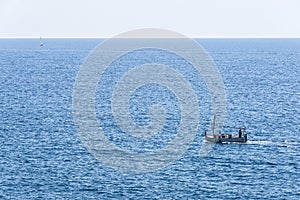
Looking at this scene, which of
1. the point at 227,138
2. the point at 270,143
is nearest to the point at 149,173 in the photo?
the point at 227,138

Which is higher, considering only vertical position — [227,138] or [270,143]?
[227,138]

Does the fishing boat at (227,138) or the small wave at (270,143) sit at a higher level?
the fishing boat at (227,138)

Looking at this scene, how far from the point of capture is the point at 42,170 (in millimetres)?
110312

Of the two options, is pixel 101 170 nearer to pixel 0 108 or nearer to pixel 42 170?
pixel 42 170

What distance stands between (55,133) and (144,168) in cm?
3397

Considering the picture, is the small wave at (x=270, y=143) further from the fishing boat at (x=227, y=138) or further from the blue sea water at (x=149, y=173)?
the fishing boat at (x=227, y=138)

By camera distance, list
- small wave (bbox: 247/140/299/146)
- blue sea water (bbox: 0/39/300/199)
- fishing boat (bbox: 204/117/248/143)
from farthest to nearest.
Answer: fishing boat (bbox: 204/117/248/143)
small wave (bbox: 247/140/299/146)
blue sea water (bbox: 0/39/300/199)

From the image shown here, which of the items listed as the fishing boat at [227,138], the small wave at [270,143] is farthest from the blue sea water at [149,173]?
the fishing boat at [227,138]

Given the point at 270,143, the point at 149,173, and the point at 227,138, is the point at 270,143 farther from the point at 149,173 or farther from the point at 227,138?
the point at 149,173

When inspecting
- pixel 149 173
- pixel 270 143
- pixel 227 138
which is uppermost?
pixel 227 138

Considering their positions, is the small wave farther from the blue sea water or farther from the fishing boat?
the fishing boat

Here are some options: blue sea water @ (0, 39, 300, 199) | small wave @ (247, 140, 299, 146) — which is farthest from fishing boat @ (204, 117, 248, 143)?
blue sea water @ (0, 39, 300, 199)

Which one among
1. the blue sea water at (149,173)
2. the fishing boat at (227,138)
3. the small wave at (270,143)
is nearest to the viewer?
the blue sea water at (149,173)

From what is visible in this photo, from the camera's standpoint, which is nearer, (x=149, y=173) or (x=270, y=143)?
(x=149, y=173)
